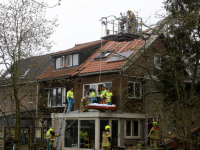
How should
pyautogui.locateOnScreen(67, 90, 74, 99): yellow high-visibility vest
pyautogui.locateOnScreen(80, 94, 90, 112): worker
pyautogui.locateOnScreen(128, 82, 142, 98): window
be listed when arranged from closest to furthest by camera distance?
1. pyautogui.locateOnScreen(128, 82, 142, 98): window
2. pyautogui.locateOnScreen(80, 94, 90, 112): worker
3. pyautogui.locateOnScreen(67, 90, 74, 99): yellow high-visibility vest

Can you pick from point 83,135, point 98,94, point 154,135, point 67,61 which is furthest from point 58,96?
point 154,135

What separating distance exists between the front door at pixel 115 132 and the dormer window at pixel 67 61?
23.2 feet

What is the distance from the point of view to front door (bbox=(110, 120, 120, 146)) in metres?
23.6

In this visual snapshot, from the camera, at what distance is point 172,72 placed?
1711 cm

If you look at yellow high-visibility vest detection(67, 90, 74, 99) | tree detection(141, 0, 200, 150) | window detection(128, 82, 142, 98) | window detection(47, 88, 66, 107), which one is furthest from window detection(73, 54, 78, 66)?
tree detection(141, 0, 200, 150)

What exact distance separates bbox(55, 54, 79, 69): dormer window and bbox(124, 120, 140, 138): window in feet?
23.5

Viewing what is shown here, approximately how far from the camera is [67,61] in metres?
29.6

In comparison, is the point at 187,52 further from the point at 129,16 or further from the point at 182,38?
the point at 129,16

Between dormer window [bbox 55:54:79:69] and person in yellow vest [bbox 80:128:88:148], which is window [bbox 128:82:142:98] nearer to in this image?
person in yellow vest [bbox 80:128:88:148]

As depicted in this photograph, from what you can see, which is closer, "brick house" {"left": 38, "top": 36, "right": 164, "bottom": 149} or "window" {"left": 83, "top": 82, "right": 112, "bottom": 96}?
"brick house" {"left": 38, "top": 36, "right": 164, "bottom": 149}

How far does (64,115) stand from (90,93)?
2.48 metres

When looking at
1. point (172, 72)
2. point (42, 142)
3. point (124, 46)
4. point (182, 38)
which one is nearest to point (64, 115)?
point (42, 142)

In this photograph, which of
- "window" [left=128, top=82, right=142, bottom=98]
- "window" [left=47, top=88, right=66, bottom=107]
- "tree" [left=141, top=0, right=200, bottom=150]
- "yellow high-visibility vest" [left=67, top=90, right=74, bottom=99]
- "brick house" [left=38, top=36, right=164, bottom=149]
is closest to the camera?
"tree" [left=141, top=0, right=200, bottom=150]

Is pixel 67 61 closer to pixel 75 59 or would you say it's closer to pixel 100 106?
pixel 75 59
